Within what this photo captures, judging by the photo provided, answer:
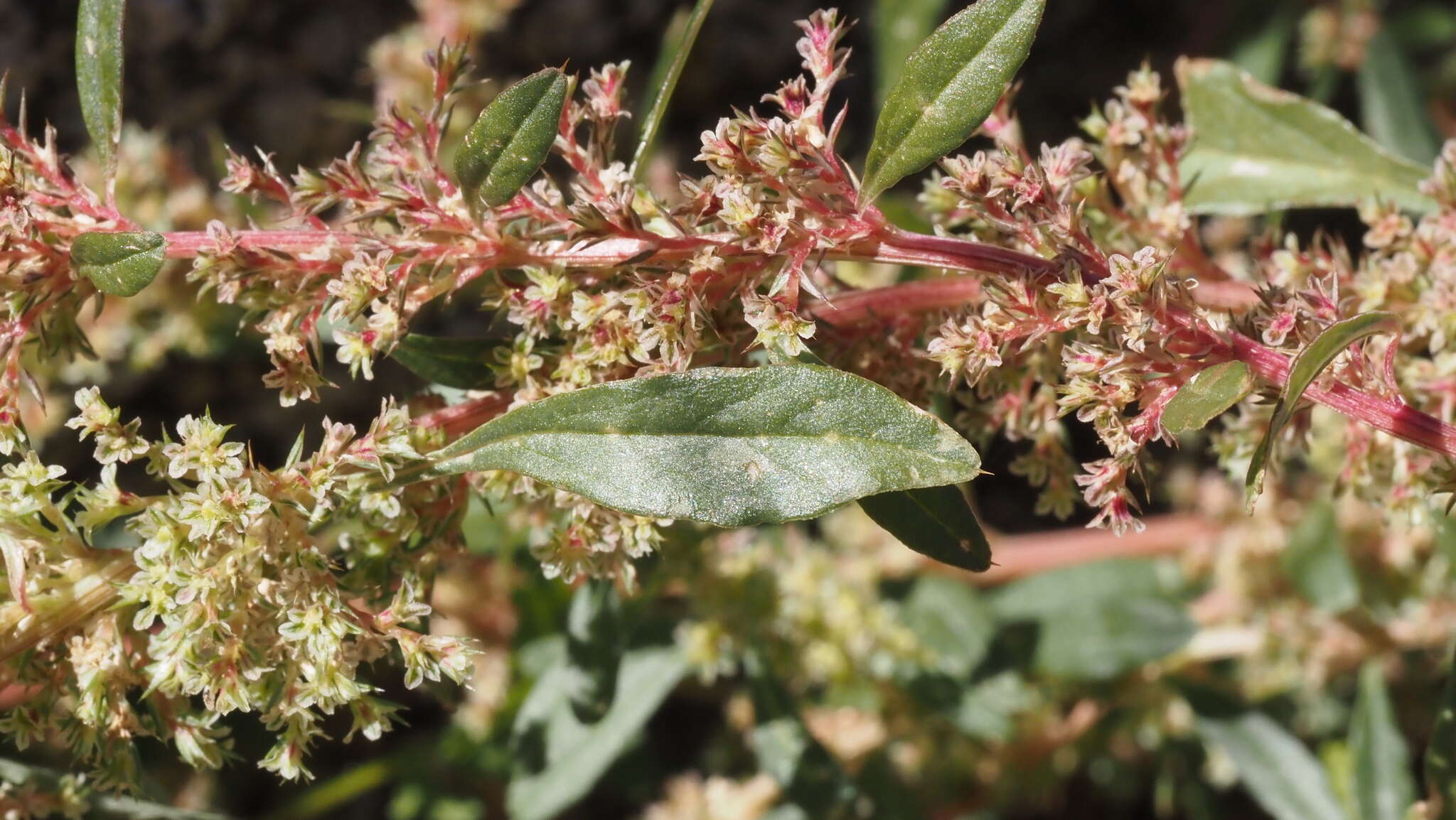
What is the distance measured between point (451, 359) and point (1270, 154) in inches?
45.5

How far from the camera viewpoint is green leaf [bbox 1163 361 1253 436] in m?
0.96

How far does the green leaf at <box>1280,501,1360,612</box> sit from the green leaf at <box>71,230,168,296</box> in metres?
1.87

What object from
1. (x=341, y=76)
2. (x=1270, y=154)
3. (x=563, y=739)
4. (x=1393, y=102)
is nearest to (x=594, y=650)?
(x=563, y=739)

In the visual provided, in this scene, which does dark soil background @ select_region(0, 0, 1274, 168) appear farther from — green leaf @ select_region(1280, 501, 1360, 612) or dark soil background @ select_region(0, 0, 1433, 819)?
green leaf @ select_region(1280, 501, 1360, 612)

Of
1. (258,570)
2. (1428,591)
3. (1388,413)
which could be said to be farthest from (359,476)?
(1428,591)

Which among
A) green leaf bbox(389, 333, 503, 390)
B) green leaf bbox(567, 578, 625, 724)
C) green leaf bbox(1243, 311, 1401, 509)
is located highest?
green leaf bbox(1243, 311, 1401, 509)

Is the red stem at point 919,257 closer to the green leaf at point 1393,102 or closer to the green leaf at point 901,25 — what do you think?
the green leaf at point 901,25

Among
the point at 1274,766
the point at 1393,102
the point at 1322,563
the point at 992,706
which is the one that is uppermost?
the point at 1393,102

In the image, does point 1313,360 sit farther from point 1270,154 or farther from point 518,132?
point 1270,154

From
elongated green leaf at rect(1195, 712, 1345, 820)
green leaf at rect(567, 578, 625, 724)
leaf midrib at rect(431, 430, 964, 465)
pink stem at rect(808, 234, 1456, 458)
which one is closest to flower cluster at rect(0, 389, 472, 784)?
leaf midrib at rect(431, 430, 964, 465)

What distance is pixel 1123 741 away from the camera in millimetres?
2494

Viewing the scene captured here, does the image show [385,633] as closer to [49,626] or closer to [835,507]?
[49,626]

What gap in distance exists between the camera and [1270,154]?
1754 millimetres

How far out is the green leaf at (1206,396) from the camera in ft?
3.17
